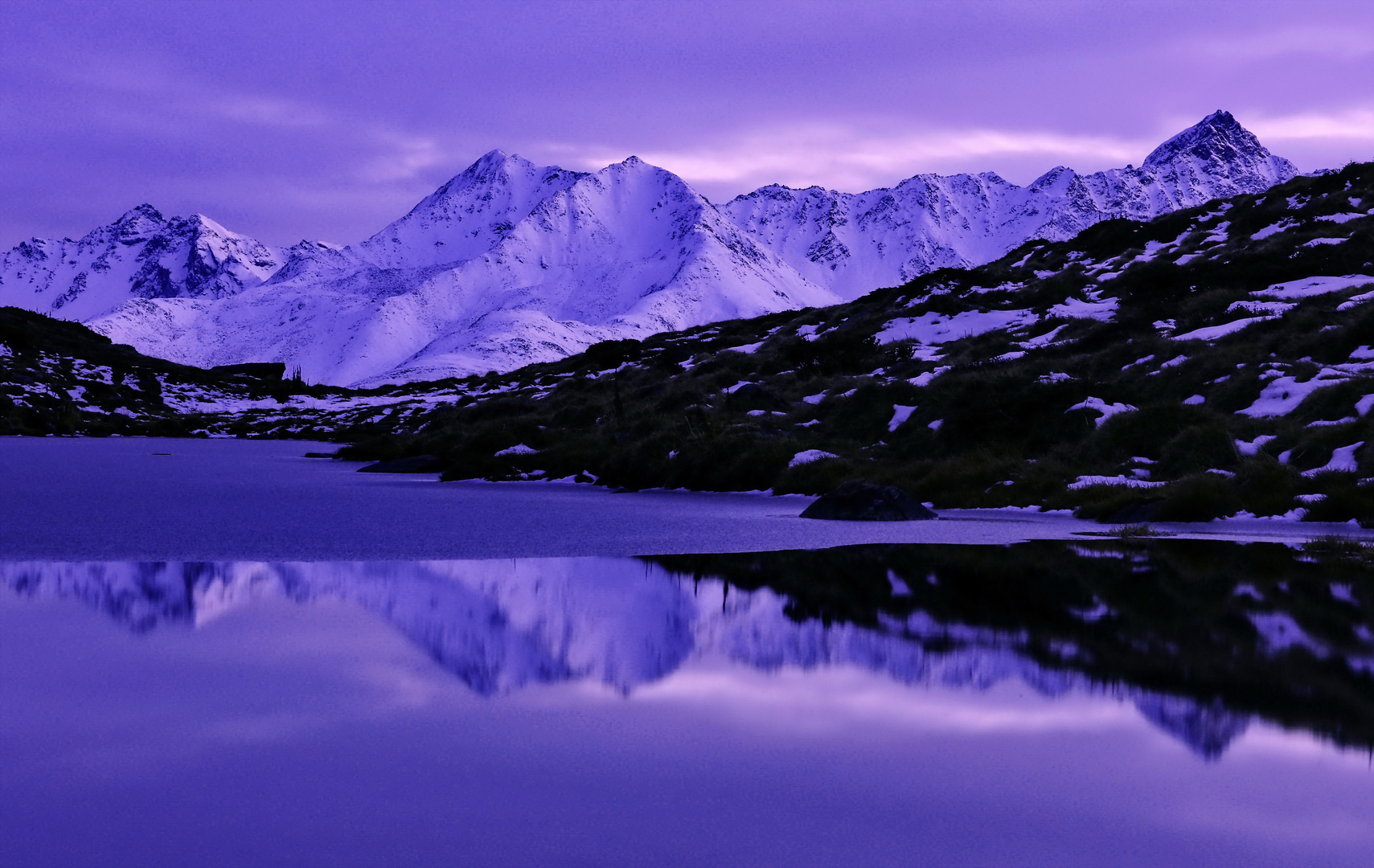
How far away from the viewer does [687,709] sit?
630 cm

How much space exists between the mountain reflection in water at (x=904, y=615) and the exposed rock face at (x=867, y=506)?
4.74m

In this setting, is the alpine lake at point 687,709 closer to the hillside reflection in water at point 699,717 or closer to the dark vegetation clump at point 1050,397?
the hillside reflection in water at point 699,717

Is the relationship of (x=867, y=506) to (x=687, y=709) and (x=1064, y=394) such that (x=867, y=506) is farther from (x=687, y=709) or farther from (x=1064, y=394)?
(x=687, y=709)

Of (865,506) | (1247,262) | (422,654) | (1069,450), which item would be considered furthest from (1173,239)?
(422,654)

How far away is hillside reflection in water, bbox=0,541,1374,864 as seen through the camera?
437 cm

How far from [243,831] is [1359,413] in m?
20.8

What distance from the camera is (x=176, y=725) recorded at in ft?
18.7

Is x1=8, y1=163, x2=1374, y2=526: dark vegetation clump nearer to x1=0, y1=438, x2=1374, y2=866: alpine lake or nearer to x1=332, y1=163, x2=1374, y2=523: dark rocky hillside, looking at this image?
x1=332, y1=163, x2=1374, y2=523: dark rocky hillside

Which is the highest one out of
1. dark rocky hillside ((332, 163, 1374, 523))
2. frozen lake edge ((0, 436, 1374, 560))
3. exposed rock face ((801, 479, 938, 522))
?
dark rocky hillside ((332, 163, 1374, 523))

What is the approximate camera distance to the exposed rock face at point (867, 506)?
1853 centimetres

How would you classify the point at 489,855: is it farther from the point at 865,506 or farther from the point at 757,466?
the point at 757,466

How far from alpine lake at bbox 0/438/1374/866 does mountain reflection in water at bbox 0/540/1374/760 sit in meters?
0.04

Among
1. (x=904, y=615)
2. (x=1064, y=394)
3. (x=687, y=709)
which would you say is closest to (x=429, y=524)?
(x=904, y=615)

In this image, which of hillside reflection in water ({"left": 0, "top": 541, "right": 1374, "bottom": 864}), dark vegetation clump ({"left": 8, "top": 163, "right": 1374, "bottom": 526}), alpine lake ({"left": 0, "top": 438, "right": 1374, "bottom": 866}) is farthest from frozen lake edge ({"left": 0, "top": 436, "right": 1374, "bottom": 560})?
Result: hillside reflection in water ({"left": 0, "top": 541, "right": 1374, "bottom": 864})
